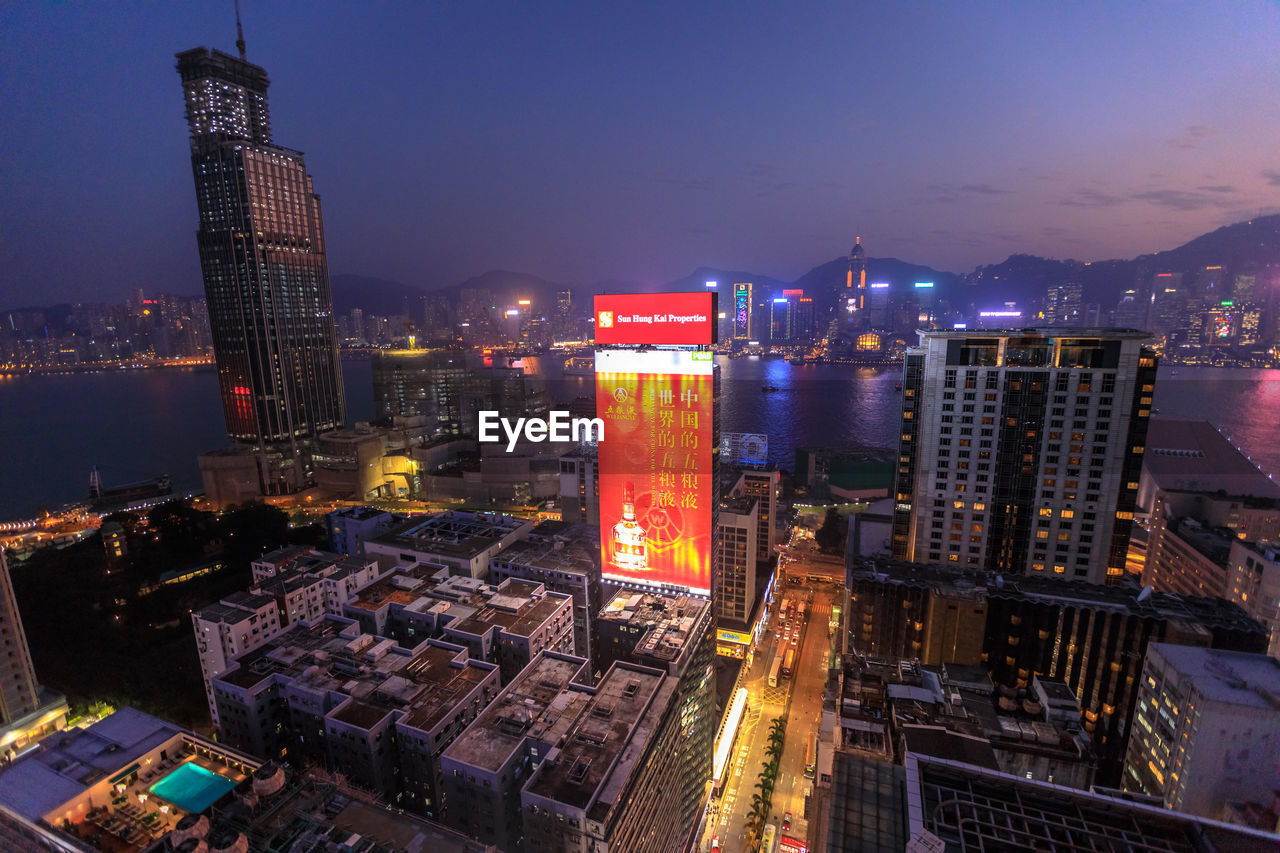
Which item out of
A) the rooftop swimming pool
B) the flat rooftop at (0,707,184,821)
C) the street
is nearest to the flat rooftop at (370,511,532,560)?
the flat rooftop at (0,707,184,821)

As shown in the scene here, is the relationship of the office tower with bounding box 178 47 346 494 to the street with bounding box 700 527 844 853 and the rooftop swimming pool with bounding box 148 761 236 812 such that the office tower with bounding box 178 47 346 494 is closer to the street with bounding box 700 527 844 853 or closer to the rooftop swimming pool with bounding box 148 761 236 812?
the rooftop swimming pool with bounding box 148 761 236 812

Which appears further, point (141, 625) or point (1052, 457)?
point (141, 625)

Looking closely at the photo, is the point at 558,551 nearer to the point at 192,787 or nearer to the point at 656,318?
the point at 656,318

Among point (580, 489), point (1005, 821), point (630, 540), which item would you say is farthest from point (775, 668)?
point (1005, 821)

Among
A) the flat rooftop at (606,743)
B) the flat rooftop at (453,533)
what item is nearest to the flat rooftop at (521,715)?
the flat rooftop at (606,743)

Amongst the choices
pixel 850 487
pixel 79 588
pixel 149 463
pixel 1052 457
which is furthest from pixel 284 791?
pixel 149 463

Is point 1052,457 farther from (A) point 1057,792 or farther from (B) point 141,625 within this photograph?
(B) point 141,625
